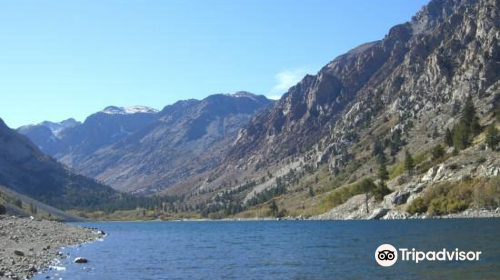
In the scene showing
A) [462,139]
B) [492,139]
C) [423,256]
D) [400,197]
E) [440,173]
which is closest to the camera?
[423,256]

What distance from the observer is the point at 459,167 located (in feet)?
542

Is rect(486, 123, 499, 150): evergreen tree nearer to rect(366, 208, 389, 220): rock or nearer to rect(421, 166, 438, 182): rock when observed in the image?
rect(421, 166, 438, 182): rock

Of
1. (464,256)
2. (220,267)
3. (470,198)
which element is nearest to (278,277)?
(220,267)

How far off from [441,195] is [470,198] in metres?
11.2

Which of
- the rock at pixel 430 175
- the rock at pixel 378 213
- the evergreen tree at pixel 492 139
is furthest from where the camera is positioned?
the rock at pixel 378 213

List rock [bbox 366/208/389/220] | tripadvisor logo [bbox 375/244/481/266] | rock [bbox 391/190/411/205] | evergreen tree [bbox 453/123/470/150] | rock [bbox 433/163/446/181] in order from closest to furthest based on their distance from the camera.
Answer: tripadvisor logo [bbox 375/244/481/266]
rock [bbox 433/163/446/181]
rock [bbox 391/190/411/205]
rock [bbox 366/208/389/220]
evergreen tree [bbox 453/123/470/150]

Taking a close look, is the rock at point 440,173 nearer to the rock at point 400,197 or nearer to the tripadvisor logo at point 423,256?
the rock at point 400,197

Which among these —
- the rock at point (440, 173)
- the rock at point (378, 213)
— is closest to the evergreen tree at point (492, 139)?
the rock at point (440, 173)

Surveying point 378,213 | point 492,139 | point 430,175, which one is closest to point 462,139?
point 492,139

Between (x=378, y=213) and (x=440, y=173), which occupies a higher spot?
(x=440, y=173)

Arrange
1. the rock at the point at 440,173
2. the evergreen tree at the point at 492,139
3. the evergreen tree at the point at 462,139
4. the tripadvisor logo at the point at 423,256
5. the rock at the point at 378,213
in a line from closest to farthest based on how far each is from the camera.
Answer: the tripadvisor logo at the point at 423,256
the evergreen tree at the point at 492,139
the rock at the point at 440,173
the rock at the point at 378,213
the evergreen tree at the point at 462,139

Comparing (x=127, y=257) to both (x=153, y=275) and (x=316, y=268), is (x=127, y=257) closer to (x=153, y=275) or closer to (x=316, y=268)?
(x=153, y=275)

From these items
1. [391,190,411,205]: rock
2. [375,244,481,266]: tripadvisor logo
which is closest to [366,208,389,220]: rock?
[391,190,411,205]: rock

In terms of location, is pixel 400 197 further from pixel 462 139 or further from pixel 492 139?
pixel 462 139
